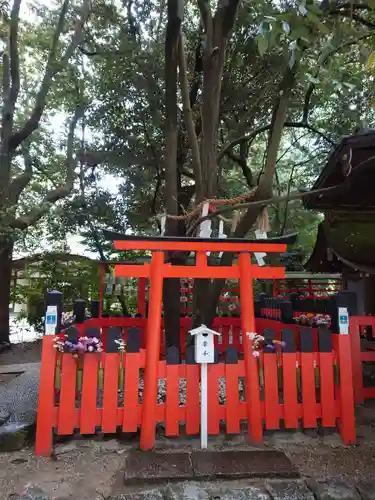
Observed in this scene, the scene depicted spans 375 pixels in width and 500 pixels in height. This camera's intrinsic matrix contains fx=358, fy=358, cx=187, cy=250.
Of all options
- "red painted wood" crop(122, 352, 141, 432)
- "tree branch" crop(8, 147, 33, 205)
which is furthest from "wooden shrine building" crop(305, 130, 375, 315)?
"tree branch" crop(8, 147, 33, 205)

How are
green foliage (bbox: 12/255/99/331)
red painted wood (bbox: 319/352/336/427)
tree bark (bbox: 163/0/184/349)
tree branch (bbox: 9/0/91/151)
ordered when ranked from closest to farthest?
1. red painted wood (bbox: 319/352/336/427)
2. tree bark (bbox: 163/0/184/349)
3. tree branch (bbox: 9/0/91/151)
4. green foliage (bbox: 12/255/99/331)

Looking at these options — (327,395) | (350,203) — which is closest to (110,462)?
(327,395)

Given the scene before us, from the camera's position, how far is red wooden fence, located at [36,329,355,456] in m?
3.57

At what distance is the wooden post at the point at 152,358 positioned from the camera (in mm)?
3558

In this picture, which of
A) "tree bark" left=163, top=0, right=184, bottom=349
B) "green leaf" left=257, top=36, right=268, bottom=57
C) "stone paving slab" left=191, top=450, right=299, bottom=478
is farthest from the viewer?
"tree bark" left=163, top=0, right=184, bottom=349

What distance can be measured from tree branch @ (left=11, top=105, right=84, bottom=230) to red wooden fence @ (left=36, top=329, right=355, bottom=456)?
6394 millimetres

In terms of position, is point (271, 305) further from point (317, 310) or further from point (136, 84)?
point (136, 84)

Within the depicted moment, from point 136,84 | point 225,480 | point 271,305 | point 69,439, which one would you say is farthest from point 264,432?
point 136,84

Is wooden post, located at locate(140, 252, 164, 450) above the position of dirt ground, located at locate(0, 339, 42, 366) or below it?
above

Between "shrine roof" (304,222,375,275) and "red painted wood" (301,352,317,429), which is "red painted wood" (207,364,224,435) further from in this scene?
"shrine roof" (304,222,375,275)

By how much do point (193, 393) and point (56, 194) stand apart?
860 centimetres

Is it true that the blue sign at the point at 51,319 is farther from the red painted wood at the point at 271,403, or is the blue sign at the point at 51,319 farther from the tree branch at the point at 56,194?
the tree branch at the point at 56,194

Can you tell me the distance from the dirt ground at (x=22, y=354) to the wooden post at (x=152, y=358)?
610cm

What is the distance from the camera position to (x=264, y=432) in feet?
12.9
